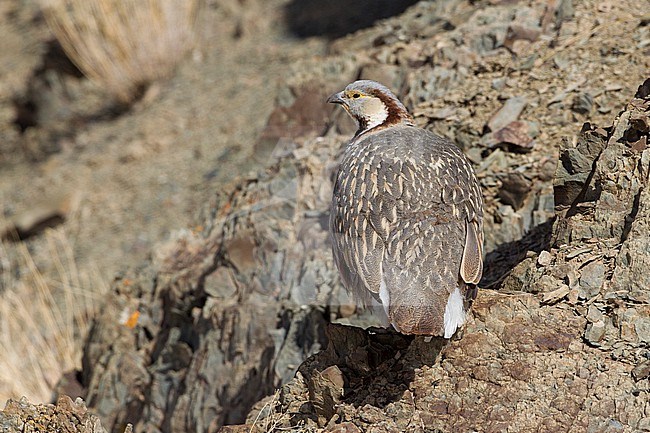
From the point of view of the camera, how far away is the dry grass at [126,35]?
11.3m

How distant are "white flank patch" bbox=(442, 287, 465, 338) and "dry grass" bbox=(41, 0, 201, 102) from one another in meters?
8.47

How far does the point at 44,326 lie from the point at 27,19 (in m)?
7.64

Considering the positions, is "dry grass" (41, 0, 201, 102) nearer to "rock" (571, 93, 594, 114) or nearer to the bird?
"rock" (571, 93, 594, 114)

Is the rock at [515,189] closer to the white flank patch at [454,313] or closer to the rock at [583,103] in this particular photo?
the rock at [583,103]

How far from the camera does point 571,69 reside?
585 centimetres

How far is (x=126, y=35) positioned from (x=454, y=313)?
8863mm

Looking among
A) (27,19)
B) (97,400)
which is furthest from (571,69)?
(27,19)

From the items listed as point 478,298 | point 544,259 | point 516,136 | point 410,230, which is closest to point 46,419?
point 410,230

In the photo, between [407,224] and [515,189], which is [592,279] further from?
[515,189]

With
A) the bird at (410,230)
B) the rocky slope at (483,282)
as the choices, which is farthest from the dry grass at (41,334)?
the bird at (410,230)

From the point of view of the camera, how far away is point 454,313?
3812 millimetres

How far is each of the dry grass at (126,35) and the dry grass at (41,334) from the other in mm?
4082

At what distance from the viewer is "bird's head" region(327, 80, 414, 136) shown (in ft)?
16.4

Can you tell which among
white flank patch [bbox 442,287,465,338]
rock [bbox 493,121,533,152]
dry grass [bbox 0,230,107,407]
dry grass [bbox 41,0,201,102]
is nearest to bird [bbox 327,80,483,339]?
white flank patch [bbox 442,287,465,338]
